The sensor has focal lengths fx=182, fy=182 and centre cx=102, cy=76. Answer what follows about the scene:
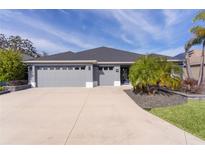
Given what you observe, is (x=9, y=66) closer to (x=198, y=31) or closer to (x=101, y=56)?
(x=101, y=56)

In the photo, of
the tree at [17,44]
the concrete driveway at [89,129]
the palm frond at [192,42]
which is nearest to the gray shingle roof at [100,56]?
the palm frond at [192,42]

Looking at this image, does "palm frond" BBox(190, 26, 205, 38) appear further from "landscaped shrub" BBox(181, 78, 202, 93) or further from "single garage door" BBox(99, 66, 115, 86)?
"single garage door" BBox(99, 66, 115, 86)

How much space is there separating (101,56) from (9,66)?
1054 centimetres

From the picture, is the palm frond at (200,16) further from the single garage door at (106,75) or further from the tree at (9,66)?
the tree at (9,66)

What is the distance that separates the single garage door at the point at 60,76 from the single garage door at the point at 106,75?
97.9 inches

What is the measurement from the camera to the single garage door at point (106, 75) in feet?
71.8

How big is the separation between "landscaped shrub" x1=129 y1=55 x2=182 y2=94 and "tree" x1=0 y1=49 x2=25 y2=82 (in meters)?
12.7

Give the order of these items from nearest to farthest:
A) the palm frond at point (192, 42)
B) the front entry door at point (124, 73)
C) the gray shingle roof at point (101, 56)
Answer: the palm frond at point (192, 42) < the gray shingle roof at point (101, 56) < the front entry door at point (124, 73)

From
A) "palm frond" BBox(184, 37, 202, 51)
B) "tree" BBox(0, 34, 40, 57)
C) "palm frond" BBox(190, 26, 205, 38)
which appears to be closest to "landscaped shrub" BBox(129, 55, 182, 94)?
"palm frond" BBox(190, 26, 205, 38)

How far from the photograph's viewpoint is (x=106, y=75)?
72.0ft

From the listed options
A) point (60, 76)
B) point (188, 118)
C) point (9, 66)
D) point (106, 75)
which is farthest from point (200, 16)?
point (9, 66)

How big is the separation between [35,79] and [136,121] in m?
16.4
